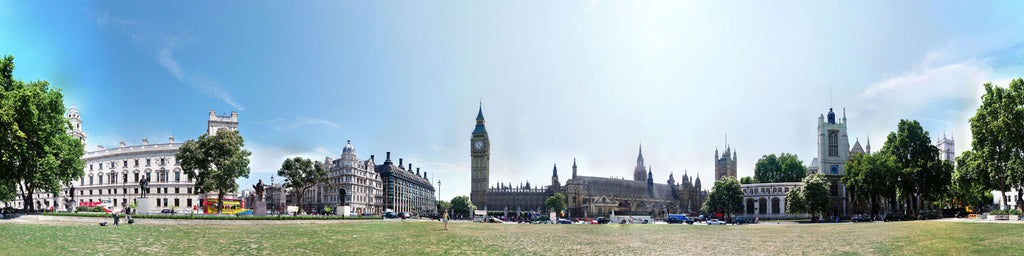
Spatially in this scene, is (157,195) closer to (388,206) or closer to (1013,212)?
(388,206)

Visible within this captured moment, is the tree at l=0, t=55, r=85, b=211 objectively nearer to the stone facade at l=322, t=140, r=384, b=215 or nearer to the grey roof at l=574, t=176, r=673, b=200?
the stone facade at l=322, t=140, r=384, b=215

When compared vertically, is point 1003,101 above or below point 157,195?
above

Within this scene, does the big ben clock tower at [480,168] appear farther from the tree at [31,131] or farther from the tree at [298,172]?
the tree at [31,131]

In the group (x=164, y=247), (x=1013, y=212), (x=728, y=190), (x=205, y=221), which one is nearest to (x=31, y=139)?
(x=205, y=221)

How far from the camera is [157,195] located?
89750 mm

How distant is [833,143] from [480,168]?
110 m

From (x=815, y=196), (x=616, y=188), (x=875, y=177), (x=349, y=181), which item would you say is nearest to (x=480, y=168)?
(x=616, y=188)

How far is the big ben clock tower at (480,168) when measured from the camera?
7510 inches

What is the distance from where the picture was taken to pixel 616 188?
176m

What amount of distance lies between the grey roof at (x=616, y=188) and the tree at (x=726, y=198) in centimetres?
7506

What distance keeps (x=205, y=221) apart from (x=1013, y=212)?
68158 millimetres

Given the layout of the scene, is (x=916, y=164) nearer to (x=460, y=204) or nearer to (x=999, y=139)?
(x=999, y=139)

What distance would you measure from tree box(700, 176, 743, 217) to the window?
2963cm

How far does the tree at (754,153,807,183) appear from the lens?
417 ft
